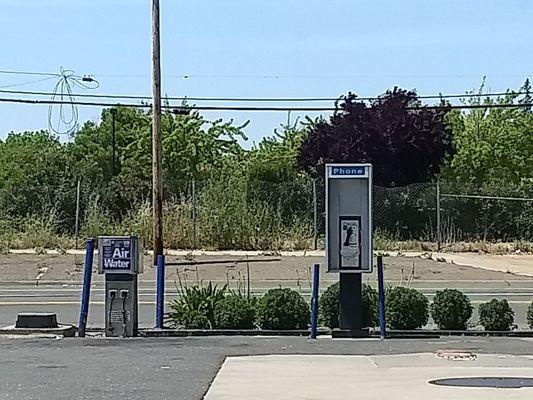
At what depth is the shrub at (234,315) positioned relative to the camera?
15516 millimetres

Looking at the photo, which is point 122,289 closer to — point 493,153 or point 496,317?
point 496,317

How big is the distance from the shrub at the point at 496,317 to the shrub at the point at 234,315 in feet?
11.0

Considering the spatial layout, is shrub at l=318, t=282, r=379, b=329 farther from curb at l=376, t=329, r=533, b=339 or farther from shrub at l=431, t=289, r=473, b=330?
shrub at l=431, t=289, r=473, b=330

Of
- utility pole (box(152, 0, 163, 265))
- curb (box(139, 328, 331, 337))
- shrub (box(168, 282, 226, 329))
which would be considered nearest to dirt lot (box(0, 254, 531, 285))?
utility pole (box(152, 0, 163, 265))

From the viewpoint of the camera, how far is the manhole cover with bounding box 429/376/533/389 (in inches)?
401

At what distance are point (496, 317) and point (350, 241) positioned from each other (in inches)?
92.4

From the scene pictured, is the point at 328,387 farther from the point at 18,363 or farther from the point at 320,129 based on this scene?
the point at 320,129

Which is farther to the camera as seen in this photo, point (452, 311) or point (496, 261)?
point (496, 261)

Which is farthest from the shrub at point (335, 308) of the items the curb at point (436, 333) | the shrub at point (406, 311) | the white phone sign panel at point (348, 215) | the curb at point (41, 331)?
the curb at point (41, 331)

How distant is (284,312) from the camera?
1541 centimetres

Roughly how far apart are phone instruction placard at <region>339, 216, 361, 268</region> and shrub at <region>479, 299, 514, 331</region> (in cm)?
201

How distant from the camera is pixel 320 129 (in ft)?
164

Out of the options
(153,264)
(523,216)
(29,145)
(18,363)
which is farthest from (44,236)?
(29,145)

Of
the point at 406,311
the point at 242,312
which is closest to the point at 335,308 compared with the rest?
the point at 406,311
